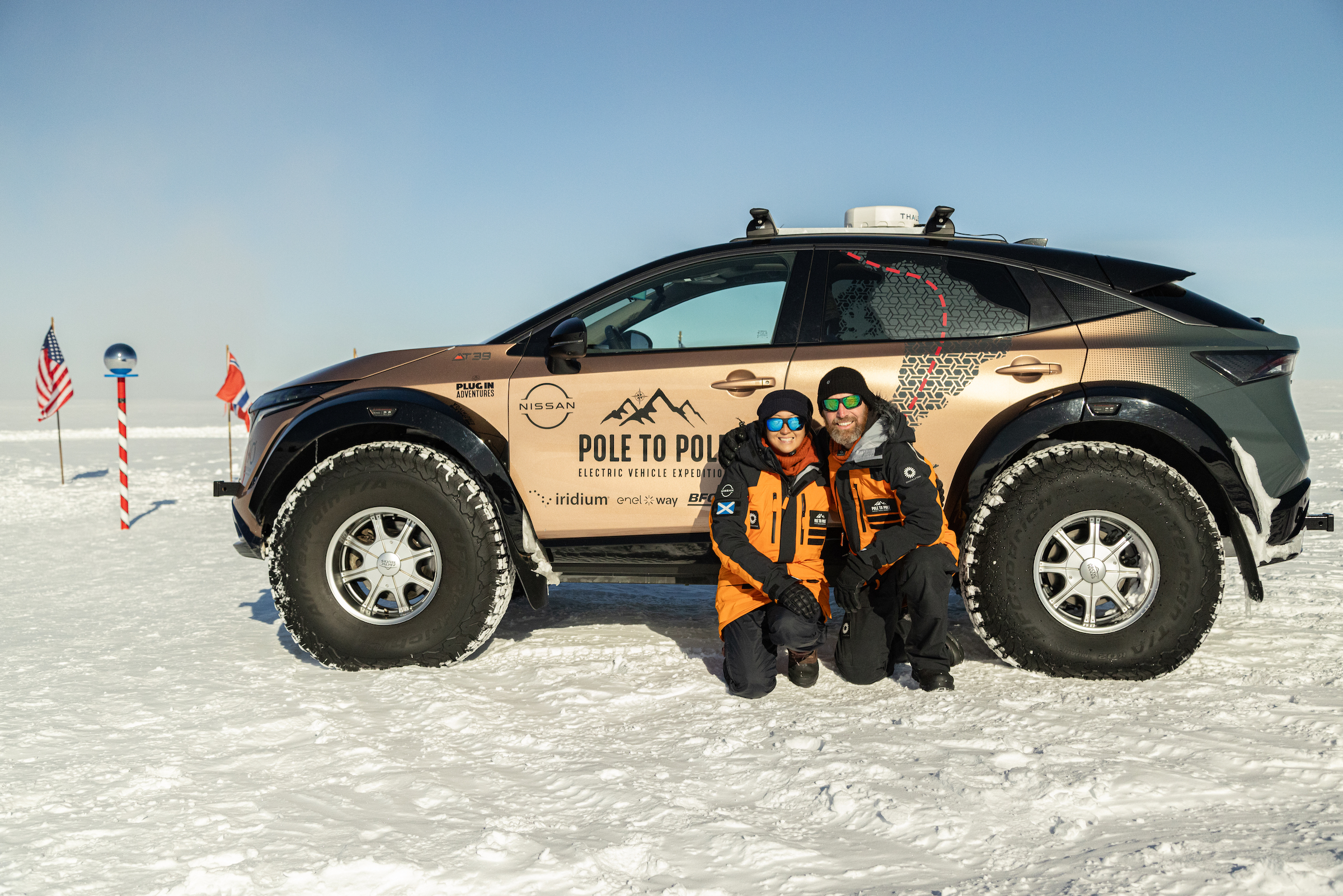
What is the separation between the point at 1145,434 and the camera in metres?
3.76

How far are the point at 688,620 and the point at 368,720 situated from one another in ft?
6.63

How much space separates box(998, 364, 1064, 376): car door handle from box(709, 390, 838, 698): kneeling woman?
0.82 meters

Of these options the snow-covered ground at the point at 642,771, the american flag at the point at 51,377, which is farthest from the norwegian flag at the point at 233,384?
the snow-covered ground at the point at 642,771

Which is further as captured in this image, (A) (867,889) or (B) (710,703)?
(B) (710,703)

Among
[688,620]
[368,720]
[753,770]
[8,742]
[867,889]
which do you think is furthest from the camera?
[688,620]

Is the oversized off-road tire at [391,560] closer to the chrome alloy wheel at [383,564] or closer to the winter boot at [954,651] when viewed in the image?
the chrome alloy wheel at [383,564]

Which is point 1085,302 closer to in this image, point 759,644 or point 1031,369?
point 1031,369

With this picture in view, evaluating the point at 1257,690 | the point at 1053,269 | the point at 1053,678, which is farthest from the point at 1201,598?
the point at 1053,269

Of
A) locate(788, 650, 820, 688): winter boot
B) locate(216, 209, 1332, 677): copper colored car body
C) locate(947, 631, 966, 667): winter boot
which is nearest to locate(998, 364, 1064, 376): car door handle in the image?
locate(216, 209, 1332, 677): copper colored car body

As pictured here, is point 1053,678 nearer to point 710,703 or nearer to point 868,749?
point 868,749

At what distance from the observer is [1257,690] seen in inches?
139

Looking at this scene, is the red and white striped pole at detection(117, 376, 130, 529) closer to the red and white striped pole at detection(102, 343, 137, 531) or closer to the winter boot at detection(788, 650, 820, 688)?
the red and white striped pole at detection(102, 343, 137, 531)

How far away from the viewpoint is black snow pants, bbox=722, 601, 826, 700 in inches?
142

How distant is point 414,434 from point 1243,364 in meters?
3.49
